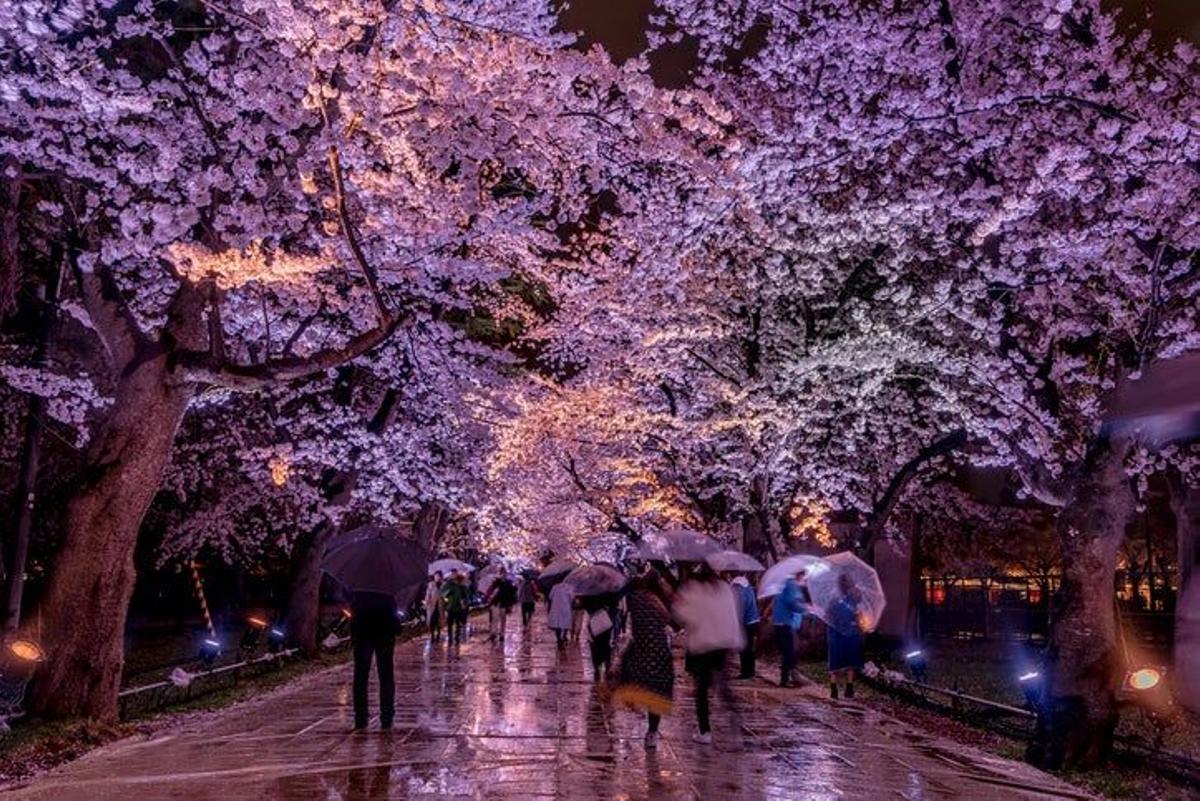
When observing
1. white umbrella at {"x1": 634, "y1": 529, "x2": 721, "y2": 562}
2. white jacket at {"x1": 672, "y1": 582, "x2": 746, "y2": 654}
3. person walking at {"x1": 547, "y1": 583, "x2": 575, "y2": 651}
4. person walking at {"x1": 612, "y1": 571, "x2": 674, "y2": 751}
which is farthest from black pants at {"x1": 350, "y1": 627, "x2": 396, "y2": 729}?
person walking at {"x1": 547, "y1": 583, "x2": 575, "y2": 651}

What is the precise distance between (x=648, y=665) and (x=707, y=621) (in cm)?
81

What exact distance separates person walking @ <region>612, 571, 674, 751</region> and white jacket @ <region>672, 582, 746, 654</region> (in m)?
0.22

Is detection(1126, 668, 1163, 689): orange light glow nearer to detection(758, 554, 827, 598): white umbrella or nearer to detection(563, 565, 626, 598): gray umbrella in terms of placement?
detection(758, 554, 827, 598): white umbrella

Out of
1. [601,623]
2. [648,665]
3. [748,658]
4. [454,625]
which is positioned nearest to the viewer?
[648,665]

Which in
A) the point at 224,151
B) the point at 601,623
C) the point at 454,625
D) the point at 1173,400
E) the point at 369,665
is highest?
the point at 224,151

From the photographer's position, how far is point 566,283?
28.1 m

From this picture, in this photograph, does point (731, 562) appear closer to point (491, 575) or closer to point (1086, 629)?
point (1086, 629)

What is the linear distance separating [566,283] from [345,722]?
16374 mm

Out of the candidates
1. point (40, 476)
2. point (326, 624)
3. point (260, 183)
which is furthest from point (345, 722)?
point (326, 624)

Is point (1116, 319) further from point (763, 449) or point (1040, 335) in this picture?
point (763, 449)

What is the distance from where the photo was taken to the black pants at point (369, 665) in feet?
40.4

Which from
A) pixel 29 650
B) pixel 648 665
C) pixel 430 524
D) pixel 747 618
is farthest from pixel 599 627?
pixel 430 524

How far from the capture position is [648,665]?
11609 millimetres

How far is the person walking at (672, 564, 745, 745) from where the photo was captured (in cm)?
1192
